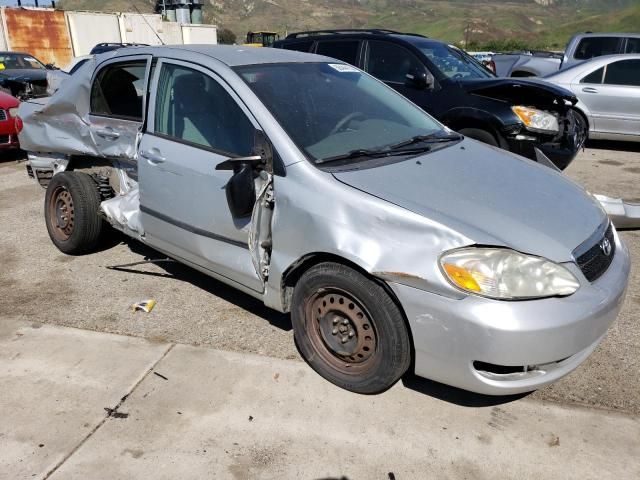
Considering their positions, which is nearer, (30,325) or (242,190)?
(242,190)

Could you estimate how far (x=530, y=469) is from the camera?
238cm

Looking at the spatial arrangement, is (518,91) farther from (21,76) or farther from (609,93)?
(21,76)

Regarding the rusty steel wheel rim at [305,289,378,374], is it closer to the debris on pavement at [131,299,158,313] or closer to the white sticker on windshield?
the debris on pavement at [131,299,158,313]

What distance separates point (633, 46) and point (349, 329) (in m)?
9.92

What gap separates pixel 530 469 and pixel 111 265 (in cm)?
353

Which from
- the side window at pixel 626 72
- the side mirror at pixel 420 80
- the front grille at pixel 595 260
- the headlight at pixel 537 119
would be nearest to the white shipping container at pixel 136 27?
the side window at pixel 626 72

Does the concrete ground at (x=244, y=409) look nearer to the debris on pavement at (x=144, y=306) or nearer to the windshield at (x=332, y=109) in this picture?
the debris on pavement at (x=144, y=306)

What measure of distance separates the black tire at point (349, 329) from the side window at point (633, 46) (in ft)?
32.3

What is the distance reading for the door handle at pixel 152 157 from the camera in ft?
11.6

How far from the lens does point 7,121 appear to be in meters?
8.20

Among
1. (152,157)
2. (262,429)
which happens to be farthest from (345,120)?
(262,429)

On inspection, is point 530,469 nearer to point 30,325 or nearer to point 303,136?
point 303,136

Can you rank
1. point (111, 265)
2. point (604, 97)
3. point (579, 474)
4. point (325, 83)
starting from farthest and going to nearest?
point (604, 97)
point (111, 265)
point (325, 83)
point (579, 474)

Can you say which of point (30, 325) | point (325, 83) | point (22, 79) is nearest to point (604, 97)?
point (325, 83)
